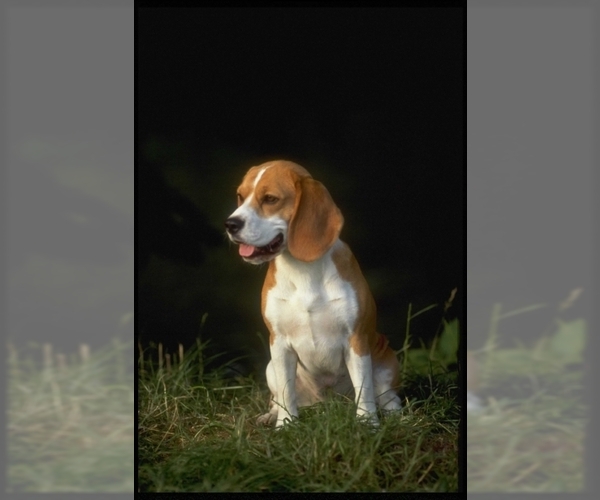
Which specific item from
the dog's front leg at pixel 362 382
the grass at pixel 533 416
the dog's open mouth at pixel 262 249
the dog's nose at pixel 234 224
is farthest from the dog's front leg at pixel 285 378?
the grass at pixel 533 416

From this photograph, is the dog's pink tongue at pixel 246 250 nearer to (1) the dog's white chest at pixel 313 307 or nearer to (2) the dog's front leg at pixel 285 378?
(1) the dog's white chest at pixel 313 307

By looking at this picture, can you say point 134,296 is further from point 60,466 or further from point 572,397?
point 572,397

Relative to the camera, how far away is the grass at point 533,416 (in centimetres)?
436

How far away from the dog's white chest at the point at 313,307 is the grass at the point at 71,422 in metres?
0.76

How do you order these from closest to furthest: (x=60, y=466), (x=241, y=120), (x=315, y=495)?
(x=315, y=495)
(x=60, y=466)
(x=241, y=120)

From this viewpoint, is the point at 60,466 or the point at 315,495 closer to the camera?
the point at 315,495

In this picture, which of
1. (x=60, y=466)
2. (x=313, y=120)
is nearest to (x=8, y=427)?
(x=60, y=466)

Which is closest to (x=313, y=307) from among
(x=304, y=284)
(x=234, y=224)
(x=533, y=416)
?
(x=304, y=284)

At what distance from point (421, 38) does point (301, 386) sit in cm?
183

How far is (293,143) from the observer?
526 cm

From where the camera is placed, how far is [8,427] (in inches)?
178

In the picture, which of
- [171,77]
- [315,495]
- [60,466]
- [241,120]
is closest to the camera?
[315,495]

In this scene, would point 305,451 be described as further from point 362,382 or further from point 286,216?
point 286,216

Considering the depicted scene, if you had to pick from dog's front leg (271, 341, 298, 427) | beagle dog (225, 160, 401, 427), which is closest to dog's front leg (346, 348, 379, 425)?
beagle dog (225, 160, 401, 427)
